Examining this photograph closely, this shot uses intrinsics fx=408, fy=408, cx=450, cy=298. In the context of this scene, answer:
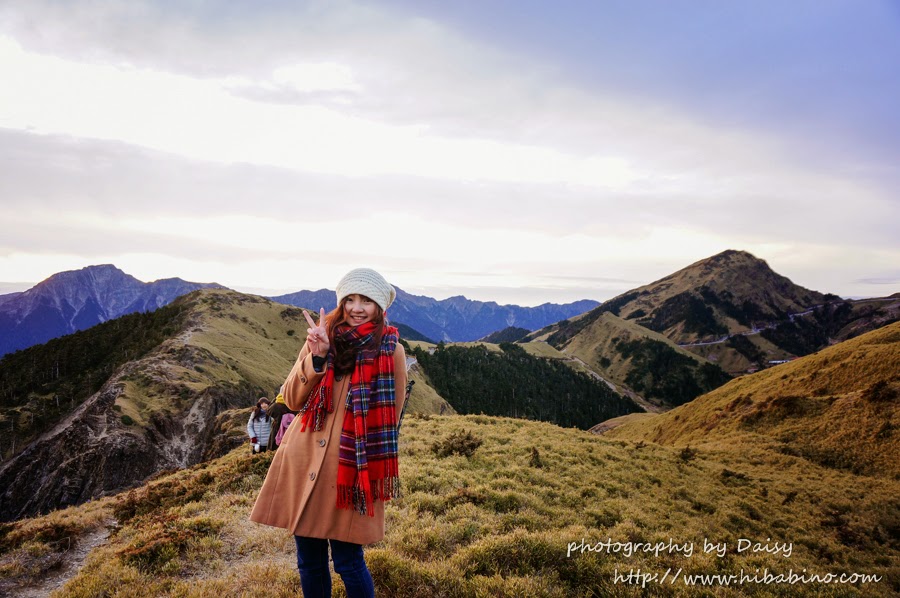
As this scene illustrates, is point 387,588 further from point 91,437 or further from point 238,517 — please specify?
point 91,437

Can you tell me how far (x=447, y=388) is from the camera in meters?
158

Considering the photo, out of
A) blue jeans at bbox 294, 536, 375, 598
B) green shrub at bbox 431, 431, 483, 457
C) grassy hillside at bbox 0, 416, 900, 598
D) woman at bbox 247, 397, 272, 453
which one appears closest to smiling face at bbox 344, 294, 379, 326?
blue jeans at bbox 294, 536, 375, 598

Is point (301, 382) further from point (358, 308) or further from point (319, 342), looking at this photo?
point (358, 308)

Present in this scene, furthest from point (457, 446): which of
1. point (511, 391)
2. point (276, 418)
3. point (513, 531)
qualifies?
point (511, 391)

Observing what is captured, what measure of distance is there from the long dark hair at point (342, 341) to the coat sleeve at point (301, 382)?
0.80 ft

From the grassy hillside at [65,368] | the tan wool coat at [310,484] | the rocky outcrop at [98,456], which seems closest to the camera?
the tan wool coat at [310,484]

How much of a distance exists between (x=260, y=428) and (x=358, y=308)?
1651 cm

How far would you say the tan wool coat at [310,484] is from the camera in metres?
4.56

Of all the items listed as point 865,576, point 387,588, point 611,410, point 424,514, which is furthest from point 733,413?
point 611,410

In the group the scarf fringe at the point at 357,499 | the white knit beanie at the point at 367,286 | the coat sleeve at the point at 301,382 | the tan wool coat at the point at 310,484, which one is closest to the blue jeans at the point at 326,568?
the tan wool coat at the point at 310,484

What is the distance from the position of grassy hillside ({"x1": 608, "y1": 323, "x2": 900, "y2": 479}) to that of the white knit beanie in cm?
2938

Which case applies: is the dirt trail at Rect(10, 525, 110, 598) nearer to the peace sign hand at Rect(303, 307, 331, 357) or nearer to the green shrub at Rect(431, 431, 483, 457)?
the peace sign hand at Rect(303, 307, 331, 357)

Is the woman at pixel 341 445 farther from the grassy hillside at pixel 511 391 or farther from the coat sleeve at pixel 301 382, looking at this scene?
the grassy hillside at pixel 511 391

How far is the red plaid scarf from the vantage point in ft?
15.2
